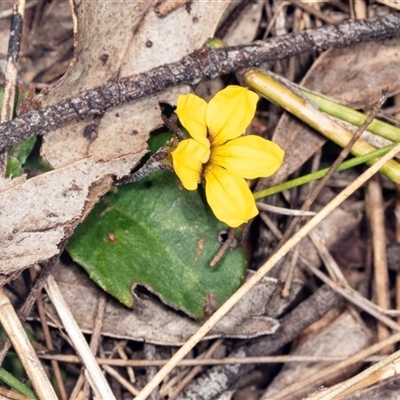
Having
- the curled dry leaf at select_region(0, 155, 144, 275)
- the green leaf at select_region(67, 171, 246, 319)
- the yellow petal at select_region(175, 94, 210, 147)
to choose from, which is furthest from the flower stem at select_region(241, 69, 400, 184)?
the curled dry leaf at select_region(0, 155, 144, 275)

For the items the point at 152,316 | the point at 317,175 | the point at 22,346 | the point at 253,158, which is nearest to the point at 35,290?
the point at 22,346

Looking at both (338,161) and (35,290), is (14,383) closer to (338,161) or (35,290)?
(35,290)

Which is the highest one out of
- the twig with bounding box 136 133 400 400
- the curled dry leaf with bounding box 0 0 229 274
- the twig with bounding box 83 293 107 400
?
the curled dry leaf with bounding box 0 0 229 274

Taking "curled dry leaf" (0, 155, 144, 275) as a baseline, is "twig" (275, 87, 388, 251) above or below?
below

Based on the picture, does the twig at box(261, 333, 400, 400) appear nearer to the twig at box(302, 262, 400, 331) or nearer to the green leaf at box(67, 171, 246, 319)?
the twig at box(302, 262, 400, 331)

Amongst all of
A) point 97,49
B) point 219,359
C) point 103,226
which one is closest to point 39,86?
point 97,49
